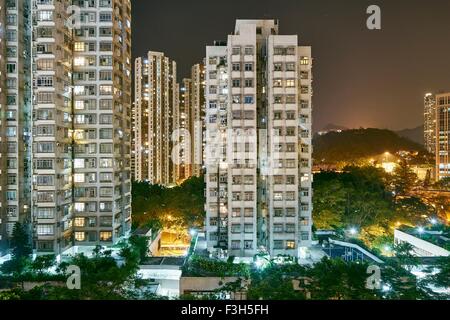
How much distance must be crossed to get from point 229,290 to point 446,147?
135 feet

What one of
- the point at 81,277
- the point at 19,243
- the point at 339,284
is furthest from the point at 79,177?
the point at 339,284

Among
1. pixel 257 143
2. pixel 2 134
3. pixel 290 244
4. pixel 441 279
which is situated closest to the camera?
pixel 441 279

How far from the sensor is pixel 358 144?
176 feet

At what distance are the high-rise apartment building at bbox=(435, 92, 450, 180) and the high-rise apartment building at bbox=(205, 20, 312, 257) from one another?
32558 mm

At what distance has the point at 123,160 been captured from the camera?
18141 mm

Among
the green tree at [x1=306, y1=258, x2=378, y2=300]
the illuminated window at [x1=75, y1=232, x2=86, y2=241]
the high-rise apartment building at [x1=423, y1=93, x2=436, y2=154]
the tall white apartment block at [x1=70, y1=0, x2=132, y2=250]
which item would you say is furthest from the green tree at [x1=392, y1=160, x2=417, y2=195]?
the high-rise apartment building at [x1=423, y1=93, x2=436, y2=154]

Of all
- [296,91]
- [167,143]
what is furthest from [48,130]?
[167,143]

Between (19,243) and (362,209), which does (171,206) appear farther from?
(362,209)

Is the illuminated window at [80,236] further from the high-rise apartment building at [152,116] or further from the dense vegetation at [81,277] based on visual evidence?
the high-rise apartment building at [152,116]

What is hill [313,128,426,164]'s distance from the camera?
48844 mm

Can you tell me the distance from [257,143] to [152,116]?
984 inches

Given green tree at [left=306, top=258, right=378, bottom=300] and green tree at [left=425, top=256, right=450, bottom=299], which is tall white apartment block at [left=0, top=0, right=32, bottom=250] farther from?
green tree at [left=425, top=256, right=450, bottom=299]

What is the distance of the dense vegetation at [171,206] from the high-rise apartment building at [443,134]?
31505 mm

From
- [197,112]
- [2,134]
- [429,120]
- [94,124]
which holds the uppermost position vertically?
[429,120]
